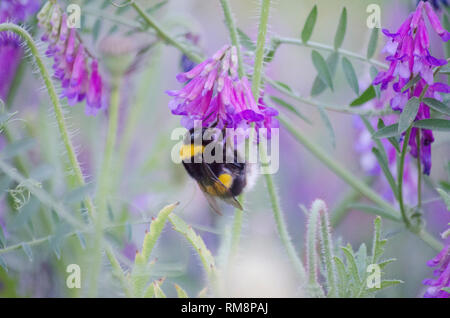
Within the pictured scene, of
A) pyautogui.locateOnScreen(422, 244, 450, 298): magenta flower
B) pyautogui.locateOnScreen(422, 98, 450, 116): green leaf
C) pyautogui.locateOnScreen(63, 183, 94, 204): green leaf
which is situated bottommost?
pyautogui.locateOnScreen(422, 244, 450, 298): magenta flower

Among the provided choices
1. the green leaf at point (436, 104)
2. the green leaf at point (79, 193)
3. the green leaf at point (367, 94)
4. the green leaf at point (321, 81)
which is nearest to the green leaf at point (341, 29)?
the green leaf at point (321, 81)

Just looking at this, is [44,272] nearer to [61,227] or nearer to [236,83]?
[61,227]

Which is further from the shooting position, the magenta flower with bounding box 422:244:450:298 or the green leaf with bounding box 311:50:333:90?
the green leaf with bounding box 311:50:333:90

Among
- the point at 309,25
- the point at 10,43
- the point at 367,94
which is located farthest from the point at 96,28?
the point at 367,94

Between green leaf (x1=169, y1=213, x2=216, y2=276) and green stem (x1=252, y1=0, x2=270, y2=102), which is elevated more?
green stem (x1=252, y1=0, x2=270, y2=102)

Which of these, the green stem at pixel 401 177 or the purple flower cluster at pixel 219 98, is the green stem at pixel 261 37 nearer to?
the purple flower cluster at pixel 219 98

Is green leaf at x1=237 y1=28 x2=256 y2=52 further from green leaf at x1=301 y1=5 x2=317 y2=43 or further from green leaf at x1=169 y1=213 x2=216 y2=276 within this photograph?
green leaf at x1=169 y1=213 x2=216 y2=276

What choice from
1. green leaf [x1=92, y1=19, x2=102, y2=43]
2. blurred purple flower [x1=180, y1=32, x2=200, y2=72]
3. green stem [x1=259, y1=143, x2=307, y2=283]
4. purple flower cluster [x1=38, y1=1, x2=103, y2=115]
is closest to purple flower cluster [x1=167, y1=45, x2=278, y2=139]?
green stem [x1=259, y1=143, x2=307, y2=283]
